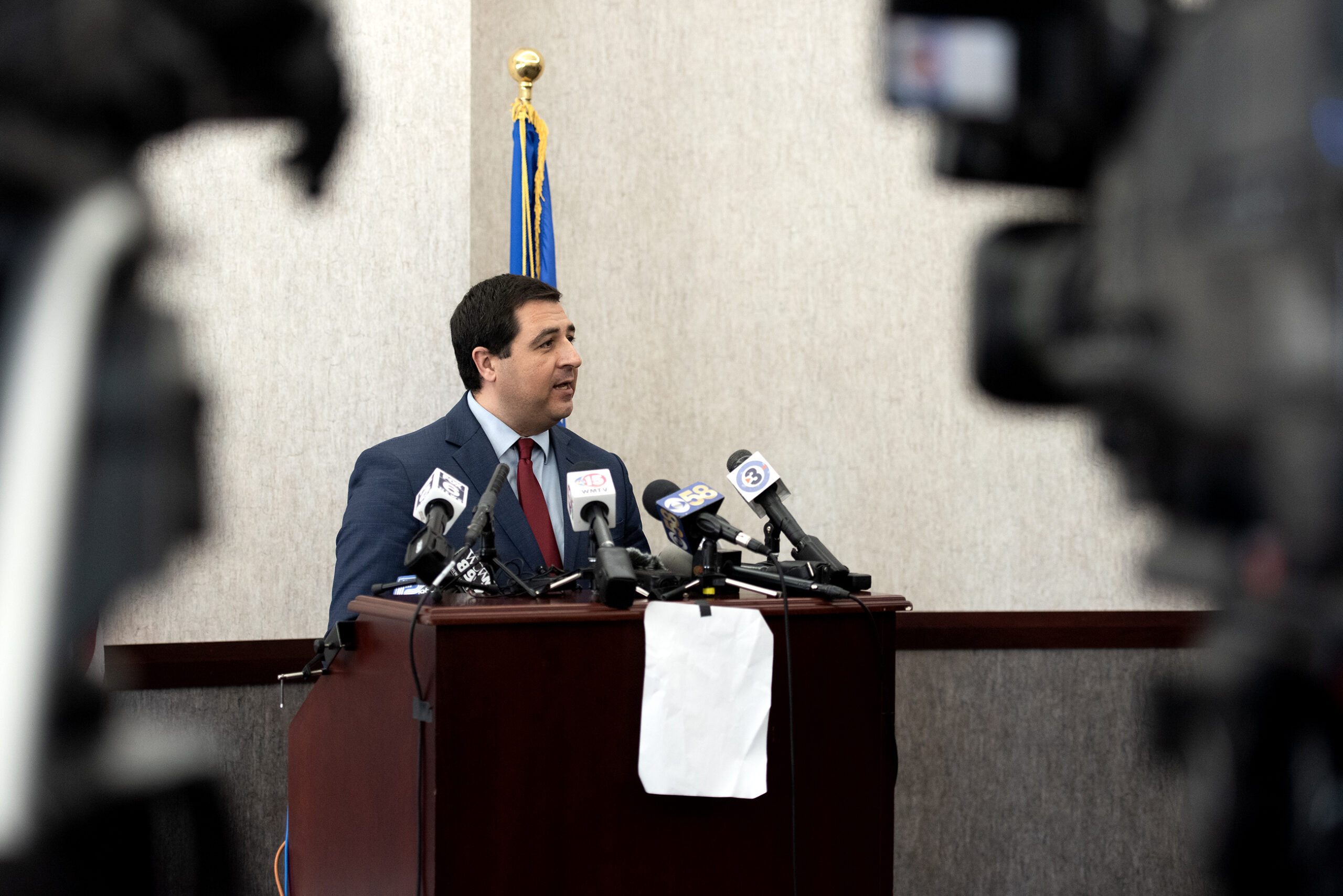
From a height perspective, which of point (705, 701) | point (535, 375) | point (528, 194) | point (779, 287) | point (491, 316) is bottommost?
point (705, 701)

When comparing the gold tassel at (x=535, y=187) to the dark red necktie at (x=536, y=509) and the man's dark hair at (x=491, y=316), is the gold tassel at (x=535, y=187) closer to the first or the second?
the man's dark hair at (x=491, y=316)

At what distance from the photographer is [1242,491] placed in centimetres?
48

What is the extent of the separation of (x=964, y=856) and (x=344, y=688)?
7.29 feet

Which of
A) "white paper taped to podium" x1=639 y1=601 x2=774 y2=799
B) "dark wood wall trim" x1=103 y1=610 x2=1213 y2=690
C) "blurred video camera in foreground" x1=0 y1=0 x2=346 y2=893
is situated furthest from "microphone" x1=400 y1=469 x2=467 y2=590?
"dark wood wall trim" x1=103 y1=610 x2=1213 y2=690

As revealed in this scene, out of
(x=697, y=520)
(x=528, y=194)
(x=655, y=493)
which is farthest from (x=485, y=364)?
(x=697, y=520)

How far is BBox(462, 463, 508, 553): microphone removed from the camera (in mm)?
1773

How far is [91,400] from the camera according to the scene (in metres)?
0.47

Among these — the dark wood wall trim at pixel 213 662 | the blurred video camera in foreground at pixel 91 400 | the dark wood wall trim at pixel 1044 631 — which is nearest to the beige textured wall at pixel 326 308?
the dark wood wall trim at pixel 213 662

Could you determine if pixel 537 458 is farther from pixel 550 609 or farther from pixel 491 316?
pixel 550 609

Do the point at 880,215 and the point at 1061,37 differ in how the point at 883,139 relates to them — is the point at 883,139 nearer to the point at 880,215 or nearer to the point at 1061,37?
the point at 880,215

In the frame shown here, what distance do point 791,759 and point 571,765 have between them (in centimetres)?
37

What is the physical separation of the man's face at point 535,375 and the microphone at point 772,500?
33.2 inches

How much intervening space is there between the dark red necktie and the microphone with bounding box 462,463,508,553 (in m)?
0.79

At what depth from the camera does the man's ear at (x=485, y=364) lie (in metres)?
2.87
